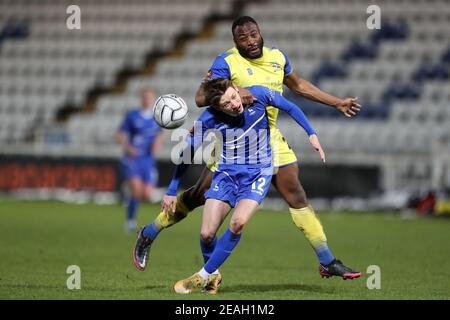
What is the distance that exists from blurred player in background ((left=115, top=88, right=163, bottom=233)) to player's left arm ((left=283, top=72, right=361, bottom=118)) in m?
7.59

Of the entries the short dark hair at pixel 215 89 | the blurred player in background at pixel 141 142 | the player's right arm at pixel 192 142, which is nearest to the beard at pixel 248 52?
the short dark hair at pixel 215 89

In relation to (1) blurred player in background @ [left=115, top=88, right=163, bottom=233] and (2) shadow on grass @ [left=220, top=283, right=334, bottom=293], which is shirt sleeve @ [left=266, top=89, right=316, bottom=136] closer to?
(2) shadow on grass @ [left=220, top=283, right=334, bottom=293]

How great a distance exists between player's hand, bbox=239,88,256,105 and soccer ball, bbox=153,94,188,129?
1.78ft

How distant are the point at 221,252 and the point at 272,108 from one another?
4.81 ft

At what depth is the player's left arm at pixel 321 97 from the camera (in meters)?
8.62

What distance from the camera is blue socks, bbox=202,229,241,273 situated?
26.5 ft

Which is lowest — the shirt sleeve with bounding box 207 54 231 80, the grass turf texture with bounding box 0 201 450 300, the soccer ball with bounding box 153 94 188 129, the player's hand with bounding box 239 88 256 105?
the grass turf texture with bounding box 0 201 450 300

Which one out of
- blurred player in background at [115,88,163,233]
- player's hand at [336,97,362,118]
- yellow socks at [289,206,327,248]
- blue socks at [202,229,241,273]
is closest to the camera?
blue socks at [202,229,241,273]

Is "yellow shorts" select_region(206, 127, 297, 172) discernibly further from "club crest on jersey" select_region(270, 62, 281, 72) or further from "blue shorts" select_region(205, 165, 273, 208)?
"club crest on jersey" select_region(270, 62, 281, 72)

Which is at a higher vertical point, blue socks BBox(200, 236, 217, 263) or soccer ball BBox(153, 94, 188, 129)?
soccer ball BBox(153, 94, 188, 129)

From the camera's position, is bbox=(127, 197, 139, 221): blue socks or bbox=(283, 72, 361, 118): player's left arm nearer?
bbox=(283, 72, 361, 118): player's left arm

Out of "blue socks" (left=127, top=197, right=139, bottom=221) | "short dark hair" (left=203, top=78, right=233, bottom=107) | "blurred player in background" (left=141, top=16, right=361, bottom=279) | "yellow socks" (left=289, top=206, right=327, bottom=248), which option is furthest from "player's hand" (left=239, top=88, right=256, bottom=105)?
"blue socks" (left=127, top=197, right=139, bottom=221)

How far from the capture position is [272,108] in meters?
8.70

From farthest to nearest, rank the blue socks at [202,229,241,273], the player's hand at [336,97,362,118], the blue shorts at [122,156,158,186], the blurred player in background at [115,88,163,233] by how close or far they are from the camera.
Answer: the blue shorts at [122,156,158,186] < the blurred player in background at [115,88,163,233] < the player's hand at [336,97,362,118] < the blue socks at [202,229,241,273]
